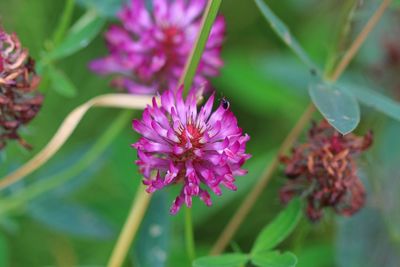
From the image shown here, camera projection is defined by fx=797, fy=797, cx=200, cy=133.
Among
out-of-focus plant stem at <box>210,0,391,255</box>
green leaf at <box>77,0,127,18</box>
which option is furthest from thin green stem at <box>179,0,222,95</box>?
green leaf at <box>77,0,127,18</box>

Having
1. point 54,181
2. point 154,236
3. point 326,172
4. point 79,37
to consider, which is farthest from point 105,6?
point 326,172

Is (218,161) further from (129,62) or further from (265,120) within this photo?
(265,120)

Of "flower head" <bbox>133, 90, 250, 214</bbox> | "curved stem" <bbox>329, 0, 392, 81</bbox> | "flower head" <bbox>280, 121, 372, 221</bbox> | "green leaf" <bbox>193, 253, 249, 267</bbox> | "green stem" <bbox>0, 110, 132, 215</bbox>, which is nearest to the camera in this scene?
"flower head" <bbox>133, 90, 250, 214</bbox>

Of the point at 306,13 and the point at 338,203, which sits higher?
the point at 306,13

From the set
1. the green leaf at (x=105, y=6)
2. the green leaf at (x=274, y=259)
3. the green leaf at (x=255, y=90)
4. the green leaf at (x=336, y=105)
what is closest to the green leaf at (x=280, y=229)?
the green leaf at (x=274, y=259)

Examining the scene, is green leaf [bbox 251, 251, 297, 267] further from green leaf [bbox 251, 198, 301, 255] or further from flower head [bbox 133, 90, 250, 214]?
flower head [bbox 133, 90, 250, 214]

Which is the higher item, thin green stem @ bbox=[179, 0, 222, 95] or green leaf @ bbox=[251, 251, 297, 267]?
thin green stem @ bbox=[179, 0, 222, 95]

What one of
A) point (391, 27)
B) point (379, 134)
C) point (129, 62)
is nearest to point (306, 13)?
point (391, 27)
